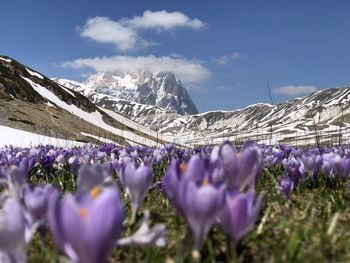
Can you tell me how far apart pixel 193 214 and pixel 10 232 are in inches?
34.0

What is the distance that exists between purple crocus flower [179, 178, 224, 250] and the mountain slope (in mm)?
60260

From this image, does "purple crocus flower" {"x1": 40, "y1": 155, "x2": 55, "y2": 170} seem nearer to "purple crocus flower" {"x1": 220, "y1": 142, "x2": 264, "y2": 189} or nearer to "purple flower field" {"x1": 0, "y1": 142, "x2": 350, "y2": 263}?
"purple flower field" {"x1": 0, "y1": 142, "x2": 350, "y2": 263}

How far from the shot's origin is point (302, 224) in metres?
3.34

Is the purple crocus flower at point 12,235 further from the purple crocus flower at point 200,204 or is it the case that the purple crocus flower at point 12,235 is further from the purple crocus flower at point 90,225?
the purple crocus flower at point 200,204

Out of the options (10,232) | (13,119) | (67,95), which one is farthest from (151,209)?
(67,95)

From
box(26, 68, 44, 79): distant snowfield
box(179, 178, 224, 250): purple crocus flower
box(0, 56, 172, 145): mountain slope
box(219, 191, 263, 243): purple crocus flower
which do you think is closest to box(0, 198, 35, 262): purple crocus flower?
box(179, 178, 224, 250): purple crocus flower

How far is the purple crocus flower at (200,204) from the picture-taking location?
2.19 meters

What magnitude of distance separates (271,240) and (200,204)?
2.95 feet

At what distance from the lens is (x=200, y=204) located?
221 cm

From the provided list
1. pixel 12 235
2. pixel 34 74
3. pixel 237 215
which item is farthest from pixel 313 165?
pixel 34 74

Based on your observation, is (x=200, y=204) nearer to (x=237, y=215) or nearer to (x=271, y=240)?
(x=237, y=215)

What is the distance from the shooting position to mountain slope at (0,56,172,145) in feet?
225

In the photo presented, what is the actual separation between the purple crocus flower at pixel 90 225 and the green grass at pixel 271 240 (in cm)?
55

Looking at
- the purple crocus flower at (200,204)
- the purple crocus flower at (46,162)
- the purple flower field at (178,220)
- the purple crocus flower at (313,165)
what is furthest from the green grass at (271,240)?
the purple crocus flower at (46,162)
